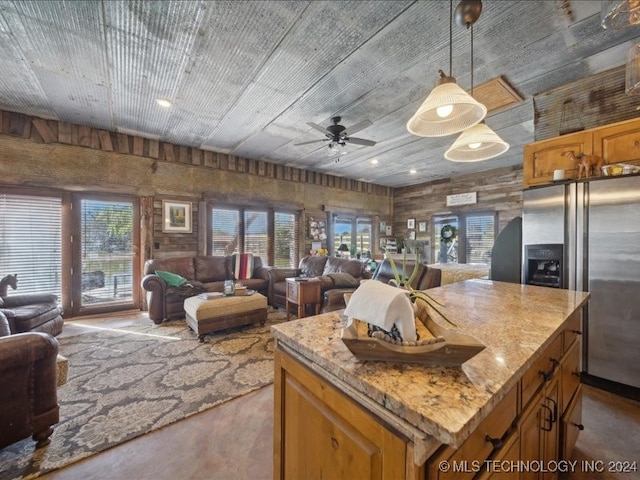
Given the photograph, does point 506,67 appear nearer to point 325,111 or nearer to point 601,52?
point 601,52

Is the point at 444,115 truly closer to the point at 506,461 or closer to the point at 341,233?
the point at 506,461

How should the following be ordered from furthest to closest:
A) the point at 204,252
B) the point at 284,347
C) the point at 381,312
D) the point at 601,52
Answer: the point at 204,252 < the point at 601,52 < the point at 284,347 < the point at 381,312

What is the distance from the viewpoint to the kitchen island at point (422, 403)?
604 mm

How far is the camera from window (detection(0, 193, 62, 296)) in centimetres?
380

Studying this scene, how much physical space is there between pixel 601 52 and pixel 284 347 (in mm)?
3676

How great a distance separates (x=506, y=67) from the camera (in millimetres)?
2684

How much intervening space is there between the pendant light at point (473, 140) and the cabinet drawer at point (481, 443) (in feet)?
5.69

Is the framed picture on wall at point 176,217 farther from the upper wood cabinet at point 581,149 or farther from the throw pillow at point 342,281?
the upper wood cabinet at point 581,149

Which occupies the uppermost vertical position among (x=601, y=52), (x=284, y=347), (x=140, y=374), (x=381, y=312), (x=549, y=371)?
A: (x=601, y=52)

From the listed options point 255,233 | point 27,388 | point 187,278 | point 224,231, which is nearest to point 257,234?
point 255,233

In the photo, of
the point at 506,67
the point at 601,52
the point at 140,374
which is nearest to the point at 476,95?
the point at 506,67

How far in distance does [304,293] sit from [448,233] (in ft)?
16.6

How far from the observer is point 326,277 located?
4125 millimetres

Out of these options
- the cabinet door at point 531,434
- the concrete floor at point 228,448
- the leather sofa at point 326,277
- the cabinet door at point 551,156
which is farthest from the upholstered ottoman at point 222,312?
the cabinet door at point 551,156
